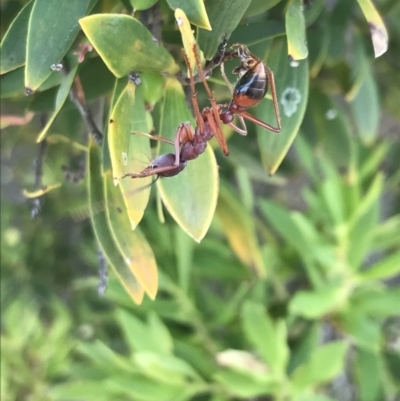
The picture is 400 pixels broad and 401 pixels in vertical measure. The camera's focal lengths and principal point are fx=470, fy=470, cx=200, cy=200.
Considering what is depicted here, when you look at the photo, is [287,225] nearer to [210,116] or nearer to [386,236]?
[386,236]

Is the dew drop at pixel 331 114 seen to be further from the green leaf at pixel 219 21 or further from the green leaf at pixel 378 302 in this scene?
the green leaf at pixel 219 21

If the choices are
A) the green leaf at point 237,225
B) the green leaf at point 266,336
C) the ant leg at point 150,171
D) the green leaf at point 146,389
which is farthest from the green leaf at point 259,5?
the green leaf at point 146,389

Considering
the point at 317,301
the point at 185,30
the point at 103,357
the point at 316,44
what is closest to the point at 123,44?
the point at 185,30

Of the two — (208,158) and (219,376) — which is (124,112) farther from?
(219,376)

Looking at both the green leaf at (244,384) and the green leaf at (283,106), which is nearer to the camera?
the green leaf at (283,106)

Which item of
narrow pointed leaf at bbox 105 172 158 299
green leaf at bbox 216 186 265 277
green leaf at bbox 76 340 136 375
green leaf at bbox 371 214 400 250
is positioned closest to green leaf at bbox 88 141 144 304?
narrow pointed leaf at bbox 105 172 158 299

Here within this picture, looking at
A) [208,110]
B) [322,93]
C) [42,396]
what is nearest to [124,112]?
[208,110]
